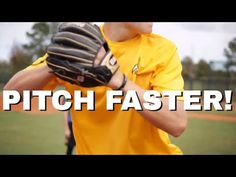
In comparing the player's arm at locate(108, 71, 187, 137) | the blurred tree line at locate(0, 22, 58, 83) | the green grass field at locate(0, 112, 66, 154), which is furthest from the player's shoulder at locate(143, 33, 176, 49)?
the green grass field at locate(0, 112, 66, 154)

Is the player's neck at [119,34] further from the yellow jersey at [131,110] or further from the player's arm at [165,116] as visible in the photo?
the player's arm at [165,116]

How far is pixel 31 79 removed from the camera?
1168mm

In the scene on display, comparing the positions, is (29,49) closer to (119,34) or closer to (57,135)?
(119,34)

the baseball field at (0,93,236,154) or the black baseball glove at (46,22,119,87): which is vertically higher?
the black baseball glove at (46,22,119,87)

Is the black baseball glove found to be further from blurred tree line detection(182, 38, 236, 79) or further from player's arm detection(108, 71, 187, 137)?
blurred tree line detection(182, 38, 236, 79)

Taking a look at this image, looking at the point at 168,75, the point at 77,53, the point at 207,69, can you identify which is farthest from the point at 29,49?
the point at 207,69

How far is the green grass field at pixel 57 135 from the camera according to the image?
356cm

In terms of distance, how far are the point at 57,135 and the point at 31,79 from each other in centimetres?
Result: 379

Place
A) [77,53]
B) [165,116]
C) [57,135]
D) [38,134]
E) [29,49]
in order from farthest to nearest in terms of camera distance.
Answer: [57,135]
[38,134]
[29,49]
[165,116]
[77,53]

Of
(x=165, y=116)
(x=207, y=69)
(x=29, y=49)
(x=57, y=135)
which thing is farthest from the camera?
(x=57, y=135)

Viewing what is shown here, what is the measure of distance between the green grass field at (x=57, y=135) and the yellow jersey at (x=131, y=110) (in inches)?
72.5

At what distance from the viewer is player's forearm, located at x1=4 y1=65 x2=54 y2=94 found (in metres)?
1.14
